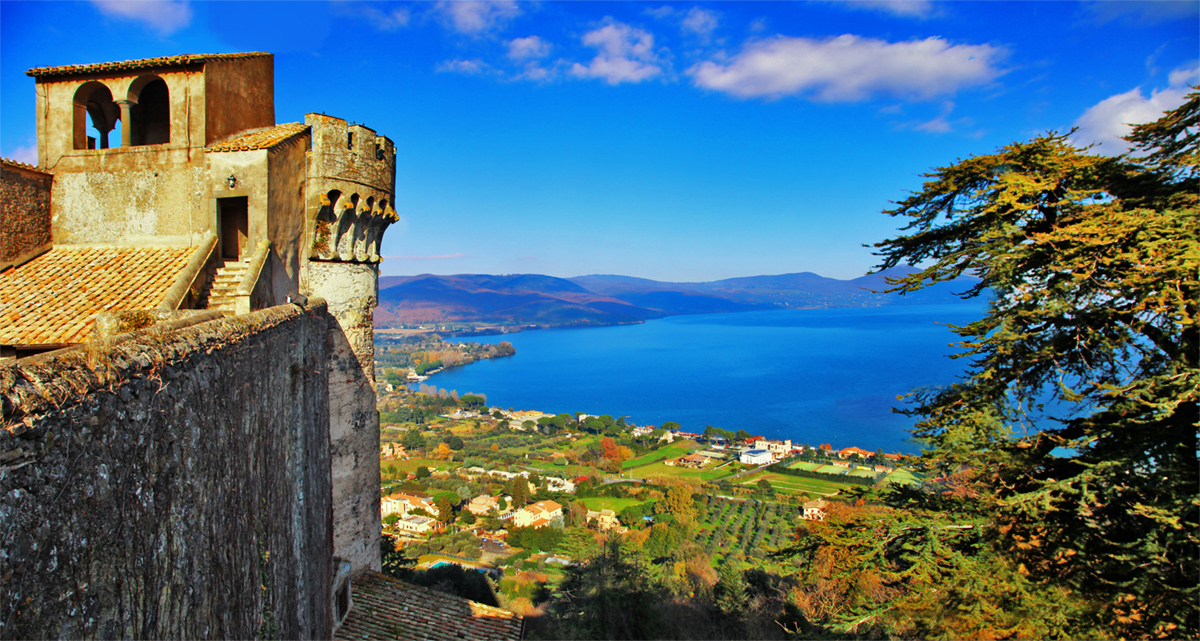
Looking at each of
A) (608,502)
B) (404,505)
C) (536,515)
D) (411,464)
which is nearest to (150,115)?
(404,505)

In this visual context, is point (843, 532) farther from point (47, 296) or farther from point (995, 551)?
point (47, 296)

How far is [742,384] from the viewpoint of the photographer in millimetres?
112250

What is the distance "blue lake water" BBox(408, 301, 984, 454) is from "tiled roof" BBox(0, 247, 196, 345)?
184 ft

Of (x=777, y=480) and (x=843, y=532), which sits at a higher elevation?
(x=843, y=532)

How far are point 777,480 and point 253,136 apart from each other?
50.3 metres

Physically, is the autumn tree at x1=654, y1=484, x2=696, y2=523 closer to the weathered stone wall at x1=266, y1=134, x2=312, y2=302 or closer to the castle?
the castle

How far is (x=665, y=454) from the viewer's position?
6644 cm

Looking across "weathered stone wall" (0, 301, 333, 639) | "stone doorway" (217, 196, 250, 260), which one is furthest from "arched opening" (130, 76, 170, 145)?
"weathered stone wall" (0, 301, 333, 639)

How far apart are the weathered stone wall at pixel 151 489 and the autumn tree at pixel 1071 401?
690 centimetres

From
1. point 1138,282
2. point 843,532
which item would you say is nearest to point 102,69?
point 843,532

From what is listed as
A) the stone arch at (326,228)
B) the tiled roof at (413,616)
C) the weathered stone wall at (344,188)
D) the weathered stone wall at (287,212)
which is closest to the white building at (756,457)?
the tiled roof at (413,616)

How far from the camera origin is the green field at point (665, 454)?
63.6 metres

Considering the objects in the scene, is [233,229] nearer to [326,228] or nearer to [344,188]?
[326,228]

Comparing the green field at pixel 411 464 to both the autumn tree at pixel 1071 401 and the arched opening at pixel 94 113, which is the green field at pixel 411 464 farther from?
the autumn tree at pixel 1071 401
